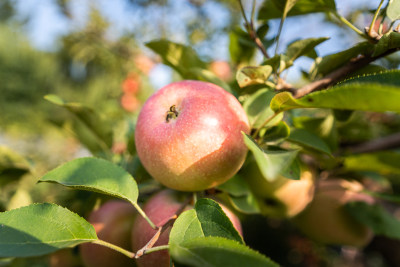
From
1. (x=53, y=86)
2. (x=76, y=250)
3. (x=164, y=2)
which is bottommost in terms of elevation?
(x=53, y=86)

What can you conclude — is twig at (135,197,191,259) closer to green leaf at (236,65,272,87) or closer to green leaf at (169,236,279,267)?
green leaf at (169,236,279,267)

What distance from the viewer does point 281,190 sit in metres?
0.67

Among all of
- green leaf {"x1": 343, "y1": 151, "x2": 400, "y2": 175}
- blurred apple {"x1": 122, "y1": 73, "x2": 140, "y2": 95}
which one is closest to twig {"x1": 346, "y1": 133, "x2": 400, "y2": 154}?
green leaf {"x1": 343, "y1": 151, "x2": 400, "y2": 175}

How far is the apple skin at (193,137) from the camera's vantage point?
1.39ft

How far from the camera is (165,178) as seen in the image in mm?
452

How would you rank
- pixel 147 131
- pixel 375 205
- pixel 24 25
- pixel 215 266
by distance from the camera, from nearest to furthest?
pixel 215 266, pixel 147 131, pixel 375 205, pixel 24 25

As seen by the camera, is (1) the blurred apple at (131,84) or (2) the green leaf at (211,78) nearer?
(2) the green leaf at (211,78)

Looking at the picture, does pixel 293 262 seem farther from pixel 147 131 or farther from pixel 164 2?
pixel 164 2

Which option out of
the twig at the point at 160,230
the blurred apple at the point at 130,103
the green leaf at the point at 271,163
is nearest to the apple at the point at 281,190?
the twig at the point at 160,230

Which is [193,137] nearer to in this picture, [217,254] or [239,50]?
[217,254]

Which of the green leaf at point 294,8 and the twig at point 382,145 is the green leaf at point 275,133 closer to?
the green leaf at point 294,8

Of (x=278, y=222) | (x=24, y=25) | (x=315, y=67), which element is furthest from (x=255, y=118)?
(x=24, y=25)

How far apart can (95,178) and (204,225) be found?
6.7 inches

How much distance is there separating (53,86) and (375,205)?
22.4 feet
